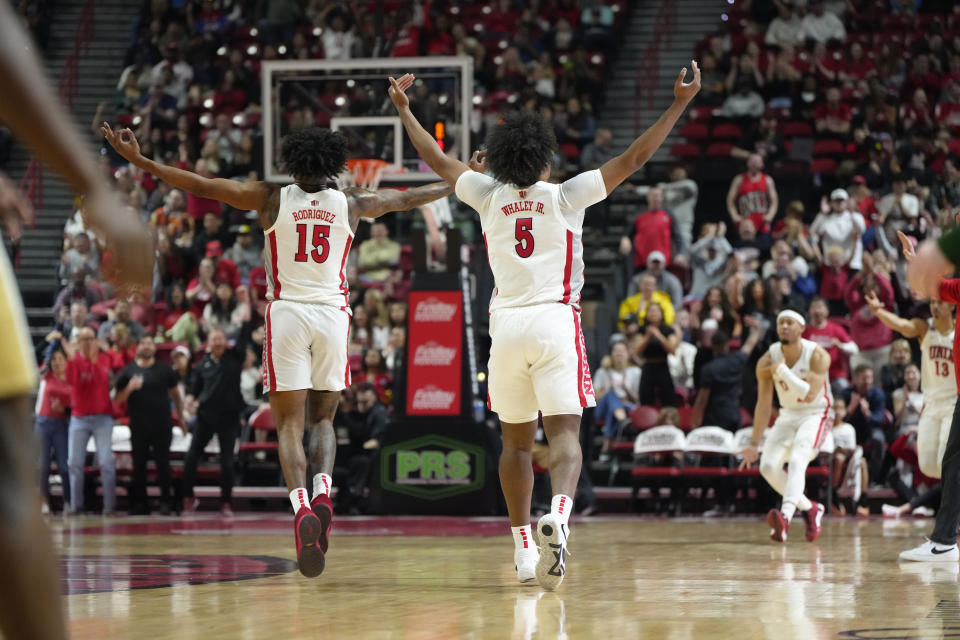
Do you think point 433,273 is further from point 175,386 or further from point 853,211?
point 853,211

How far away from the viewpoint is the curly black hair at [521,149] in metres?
6.50

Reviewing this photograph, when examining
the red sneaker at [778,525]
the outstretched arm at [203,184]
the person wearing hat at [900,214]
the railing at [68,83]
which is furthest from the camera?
the railing at [68,83]

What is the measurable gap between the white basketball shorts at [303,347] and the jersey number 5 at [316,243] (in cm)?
26

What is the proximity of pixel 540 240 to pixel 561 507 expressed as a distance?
4.30 ft

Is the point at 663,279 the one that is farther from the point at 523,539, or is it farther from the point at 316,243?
the point at 523,539

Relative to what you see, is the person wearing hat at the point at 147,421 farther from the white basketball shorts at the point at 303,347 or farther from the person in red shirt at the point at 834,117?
the person in red shirt at the point at 834,117

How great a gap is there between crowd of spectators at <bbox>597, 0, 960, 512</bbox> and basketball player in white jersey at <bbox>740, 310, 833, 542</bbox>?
2899 mm

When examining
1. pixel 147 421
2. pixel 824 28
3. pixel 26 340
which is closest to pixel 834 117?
pixel 824 28

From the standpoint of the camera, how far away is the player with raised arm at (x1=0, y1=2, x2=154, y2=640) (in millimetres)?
2158

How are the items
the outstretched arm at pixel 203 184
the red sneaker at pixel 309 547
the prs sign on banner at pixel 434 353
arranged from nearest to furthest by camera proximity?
the red sneaker at pixel 309 547 → the outstretched arm at pixel 203 184 → the prs sign on banner at pixel 434 353

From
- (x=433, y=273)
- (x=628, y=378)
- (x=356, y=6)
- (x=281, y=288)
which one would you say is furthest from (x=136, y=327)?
(x=281, y=288)

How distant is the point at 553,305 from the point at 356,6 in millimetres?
16840

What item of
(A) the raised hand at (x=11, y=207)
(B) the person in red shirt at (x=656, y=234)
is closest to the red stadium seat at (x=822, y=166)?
(B) the person in red shirt at (x=656, y=234)

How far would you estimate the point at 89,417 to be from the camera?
14.5m
